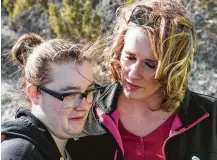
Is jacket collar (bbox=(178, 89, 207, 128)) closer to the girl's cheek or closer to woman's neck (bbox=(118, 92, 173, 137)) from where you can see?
woman's neck (bbox=(118, 92, 173, 137))

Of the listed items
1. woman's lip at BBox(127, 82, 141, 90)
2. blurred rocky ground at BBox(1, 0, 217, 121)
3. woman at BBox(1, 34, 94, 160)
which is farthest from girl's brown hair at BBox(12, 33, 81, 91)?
blurred rocky ground at BBox(1, 0, 217, 121)

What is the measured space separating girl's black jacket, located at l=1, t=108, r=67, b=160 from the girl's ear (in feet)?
0.20

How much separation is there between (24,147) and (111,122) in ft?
2.63

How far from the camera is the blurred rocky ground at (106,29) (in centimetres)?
485

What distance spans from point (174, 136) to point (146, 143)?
0.15 m

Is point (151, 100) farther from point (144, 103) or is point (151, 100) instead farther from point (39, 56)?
point (39, 56)

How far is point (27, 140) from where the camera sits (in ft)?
7.21

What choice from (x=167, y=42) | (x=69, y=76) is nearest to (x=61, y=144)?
(x=69, y=76)

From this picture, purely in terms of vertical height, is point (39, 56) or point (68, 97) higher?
point (39, 56)

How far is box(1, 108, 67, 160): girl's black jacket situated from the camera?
2.12 metres

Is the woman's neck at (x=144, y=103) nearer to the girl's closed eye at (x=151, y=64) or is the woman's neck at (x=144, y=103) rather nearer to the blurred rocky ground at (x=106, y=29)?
the girl's closed eye at (x=151, y=64)

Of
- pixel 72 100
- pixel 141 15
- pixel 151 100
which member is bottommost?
pixel 151 100

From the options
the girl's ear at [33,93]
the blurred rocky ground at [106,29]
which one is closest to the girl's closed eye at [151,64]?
the girl's ear at [33,93]

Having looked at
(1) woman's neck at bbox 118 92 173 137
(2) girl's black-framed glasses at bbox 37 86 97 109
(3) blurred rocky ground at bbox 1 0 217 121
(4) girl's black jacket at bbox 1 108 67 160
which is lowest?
(3) blurred rocky ground at bbox 1 0 217 121
